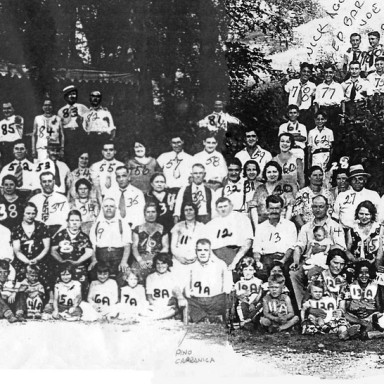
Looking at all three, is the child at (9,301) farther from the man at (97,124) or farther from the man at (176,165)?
the man at (176,165)

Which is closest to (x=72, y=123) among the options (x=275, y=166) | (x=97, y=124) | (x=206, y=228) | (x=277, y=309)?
(x=97, y=124)

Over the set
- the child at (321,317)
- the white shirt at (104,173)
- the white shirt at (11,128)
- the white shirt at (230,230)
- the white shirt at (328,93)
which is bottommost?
the child at (321,317)

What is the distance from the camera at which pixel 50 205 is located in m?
2.11

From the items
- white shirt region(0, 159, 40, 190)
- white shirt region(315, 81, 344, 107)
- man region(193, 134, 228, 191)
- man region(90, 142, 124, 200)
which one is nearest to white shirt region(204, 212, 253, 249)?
man region(193, 134, 228, 191)

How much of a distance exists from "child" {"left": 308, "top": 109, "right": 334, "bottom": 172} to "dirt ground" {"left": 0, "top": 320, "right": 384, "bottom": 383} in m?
0.57

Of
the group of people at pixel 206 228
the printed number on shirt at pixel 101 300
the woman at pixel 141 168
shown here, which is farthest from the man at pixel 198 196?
the printed number on shirt at pixel 101 300

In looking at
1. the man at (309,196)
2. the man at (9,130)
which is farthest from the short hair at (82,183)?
the man at (309,196)

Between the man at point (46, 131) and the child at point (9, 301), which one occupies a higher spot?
the man at point (46, 131)

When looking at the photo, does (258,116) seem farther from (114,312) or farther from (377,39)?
(114,312)

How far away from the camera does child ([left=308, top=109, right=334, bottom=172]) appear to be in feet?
6.89

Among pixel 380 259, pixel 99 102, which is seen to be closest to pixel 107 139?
pixel 99 102

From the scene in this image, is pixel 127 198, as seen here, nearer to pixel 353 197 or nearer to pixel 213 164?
pixel 213 164

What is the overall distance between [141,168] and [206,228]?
29 cm

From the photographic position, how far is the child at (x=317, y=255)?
2100mm
